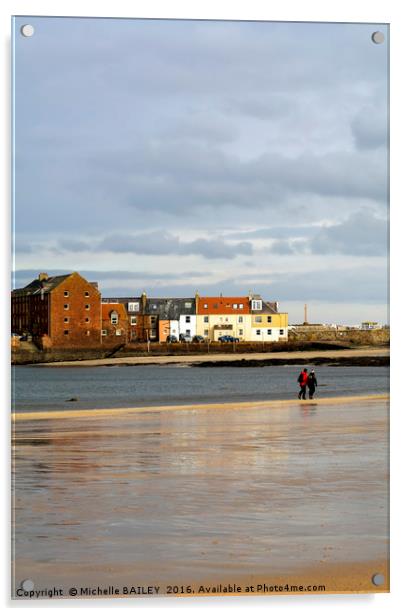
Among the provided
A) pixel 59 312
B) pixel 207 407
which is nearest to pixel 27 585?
pixel 59 312

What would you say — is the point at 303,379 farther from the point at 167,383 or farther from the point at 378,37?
the point at 378,37

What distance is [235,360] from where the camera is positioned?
1020 centimetres

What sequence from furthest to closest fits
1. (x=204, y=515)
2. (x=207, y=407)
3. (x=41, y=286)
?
(x=207, y=407) → (x=41, y=286) → (x=204, y=515)

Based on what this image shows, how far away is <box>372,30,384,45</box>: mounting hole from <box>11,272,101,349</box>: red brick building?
3.12 meters

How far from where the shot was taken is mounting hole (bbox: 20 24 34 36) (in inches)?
267

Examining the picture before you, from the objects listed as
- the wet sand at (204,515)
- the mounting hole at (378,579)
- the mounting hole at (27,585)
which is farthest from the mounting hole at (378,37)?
the mounting hole at (27,585)

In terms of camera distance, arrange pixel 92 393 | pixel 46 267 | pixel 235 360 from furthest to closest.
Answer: pixel 92 393, pixel 235 360, pixel 46 267

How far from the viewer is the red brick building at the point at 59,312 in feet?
23.0

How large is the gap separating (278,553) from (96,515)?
1489 mm

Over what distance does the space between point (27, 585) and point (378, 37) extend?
4752mm

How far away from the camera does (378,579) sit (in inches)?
248

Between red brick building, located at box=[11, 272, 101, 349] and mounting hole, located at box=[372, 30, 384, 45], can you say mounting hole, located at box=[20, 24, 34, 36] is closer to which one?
red brick building, located at box=[11, 272, 101, 349]
